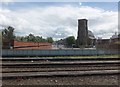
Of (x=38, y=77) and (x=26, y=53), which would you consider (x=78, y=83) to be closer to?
(x=38, y=77)

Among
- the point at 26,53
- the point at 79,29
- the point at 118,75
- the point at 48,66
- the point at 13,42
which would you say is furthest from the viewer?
the point at 79,29

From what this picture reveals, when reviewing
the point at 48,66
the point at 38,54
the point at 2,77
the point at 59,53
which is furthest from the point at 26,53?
the point at 2,77

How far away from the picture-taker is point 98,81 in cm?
831

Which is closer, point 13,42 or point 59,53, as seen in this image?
point 59,53

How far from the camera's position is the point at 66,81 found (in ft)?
27.0

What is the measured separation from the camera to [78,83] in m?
7.95

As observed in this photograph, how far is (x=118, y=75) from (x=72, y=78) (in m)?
2.33

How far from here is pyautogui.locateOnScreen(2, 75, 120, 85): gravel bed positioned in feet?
26.1

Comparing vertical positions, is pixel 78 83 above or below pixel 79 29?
below

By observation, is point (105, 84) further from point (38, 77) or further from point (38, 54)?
point (38, 54)

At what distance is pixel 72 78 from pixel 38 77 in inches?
57.2

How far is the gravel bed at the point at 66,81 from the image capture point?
26.1 feet

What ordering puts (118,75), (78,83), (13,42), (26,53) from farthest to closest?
(13,42) → (26,53) → (118,75) → (78,83)

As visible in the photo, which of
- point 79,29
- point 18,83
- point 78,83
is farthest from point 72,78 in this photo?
point 79,29
